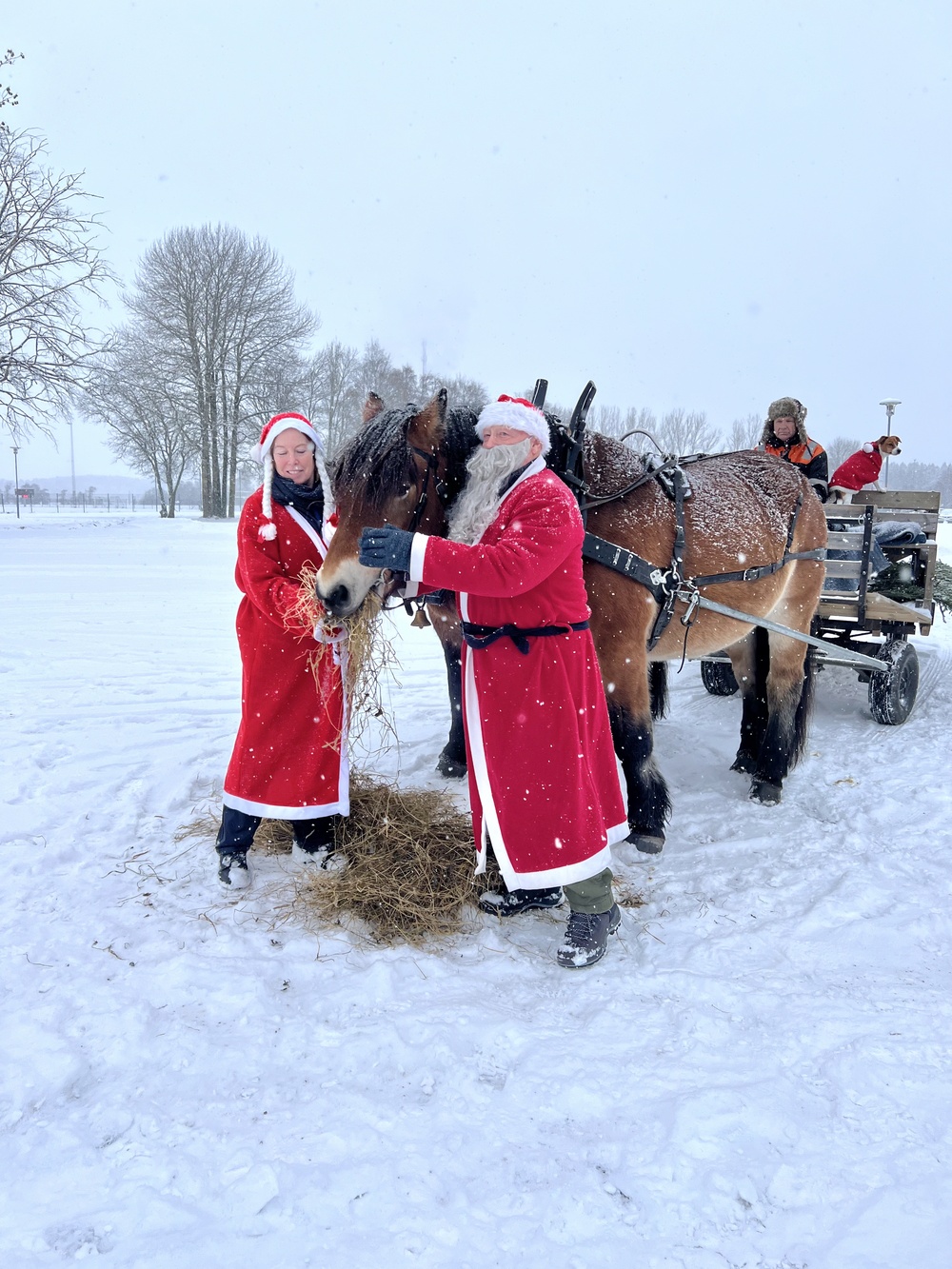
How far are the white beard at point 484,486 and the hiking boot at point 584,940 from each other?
4.66 feet

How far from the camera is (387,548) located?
7.11ft

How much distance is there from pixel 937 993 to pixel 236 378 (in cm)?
3099

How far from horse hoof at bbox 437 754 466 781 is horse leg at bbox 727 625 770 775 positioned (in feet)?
6.07

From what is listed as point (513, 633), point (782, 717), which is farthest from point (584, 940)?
point (782, 717)

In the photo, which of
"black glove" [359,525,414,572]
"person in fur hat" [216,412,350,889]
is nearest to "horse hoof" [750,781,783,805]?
"person in fur hat" [216,412,350,889]

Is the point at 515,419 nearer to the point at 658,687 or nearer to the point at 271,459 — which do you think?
the point at 271,459

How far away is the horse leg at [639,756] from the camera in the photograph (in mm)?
3293

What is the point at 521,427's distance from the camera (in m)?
2.38

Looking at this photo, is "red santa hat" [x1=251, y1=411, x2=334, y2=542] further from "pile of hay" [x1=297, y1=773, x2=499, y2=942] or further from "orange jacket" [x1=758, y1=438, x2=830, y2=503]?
"orange jacket" [x1=758, y1=438, x2=830, y2=503]

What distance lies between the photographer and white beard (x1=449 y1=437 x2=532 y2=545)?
2396 millimetres

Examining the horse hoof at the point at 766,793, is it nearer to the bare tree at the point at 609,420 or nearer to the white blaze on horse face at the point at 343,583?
the white blaze on horse face at the point at 343,583

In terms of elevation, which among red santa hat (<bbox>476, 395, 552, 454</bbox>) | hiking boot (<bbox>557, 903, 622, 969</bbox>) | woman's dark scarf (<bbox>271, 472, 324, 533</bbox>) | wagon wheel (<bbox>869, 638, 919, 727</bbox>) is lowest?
hiking boot (<bbox>557, 903, 622, 969</bbox>)

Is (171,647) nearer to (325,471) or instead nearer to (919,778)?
(325,471)

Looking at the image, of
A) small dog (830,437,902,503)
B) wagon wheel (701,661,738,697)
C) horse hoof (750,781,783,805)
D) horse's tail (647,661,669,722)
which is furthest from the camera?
small dog (830,437,902,503)
